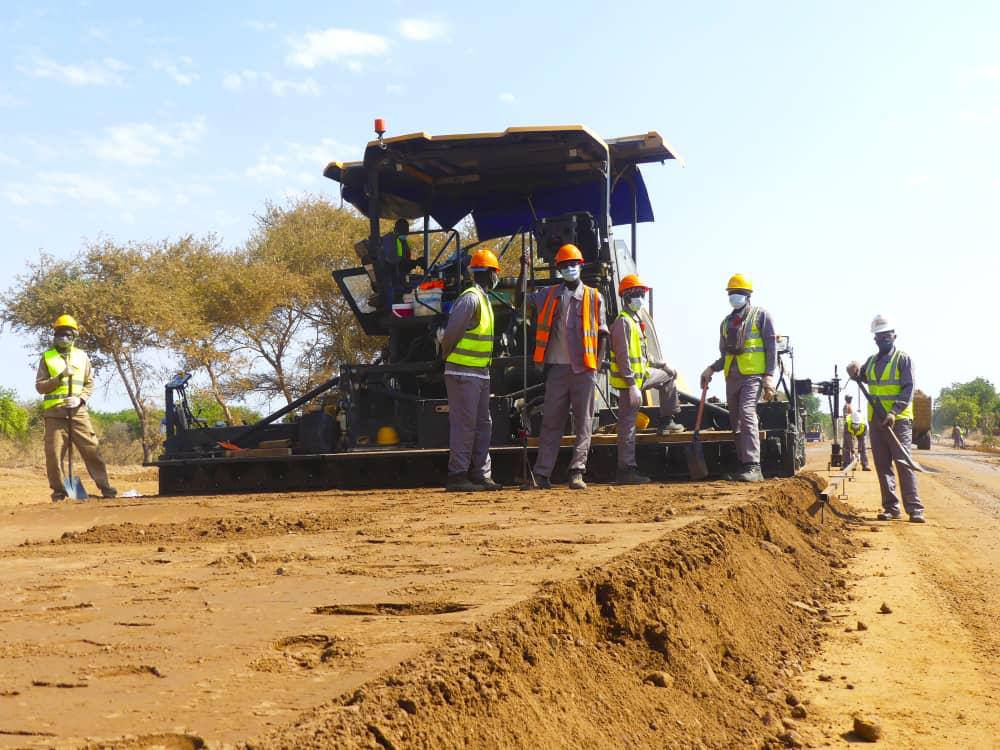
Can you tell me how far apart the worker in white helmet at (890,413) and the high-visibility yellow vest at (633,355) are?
7.49 feet

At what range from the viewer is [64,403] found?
11250 millimetres

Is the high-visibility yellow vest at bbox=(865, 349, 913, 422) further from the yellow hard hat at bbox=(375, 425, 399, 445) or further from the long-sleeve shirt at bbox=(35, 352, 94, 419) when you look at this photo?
the long-sleeve shirt at bbox=(35, 352, 94, 419)

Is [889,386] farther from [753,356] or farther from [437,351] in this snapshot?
[437,351]

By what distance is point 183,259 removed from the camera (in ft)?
102

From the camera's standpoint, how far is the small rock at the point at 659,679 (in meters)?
3.53

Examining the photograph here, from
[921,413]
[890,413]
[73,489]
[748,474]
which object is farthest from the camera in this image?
[921,413]

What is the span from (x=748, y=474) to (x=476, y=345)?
2.81m

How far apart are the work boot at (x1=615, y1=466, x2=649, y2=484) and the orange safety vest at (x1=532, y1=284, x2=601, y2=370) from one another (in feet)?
3.82

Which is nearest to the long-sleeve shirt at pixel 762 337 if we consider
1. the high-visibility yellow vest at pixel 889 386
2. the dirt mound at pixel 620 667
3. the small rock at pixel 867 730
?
the high-visibility yellow vest at pixel 889 386

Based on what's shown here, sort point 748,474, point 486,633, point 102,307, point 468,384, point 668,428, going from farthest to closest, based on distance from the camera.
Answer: point 102,307 < point 668,428 < point 748,474 < point 468,384 < point 486,633

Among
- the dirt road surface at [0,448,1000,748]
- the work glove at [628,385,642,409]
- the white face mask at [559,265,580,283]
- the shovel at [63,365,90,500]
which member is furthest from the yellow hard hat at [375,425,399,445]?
the dirt road surface at [0,448,1000,748]

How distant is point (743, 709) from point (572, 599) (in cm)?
72

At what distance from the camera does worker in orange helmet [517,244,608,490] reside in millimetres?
9391

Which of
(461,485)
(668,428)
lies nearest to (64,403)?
(461,485)
